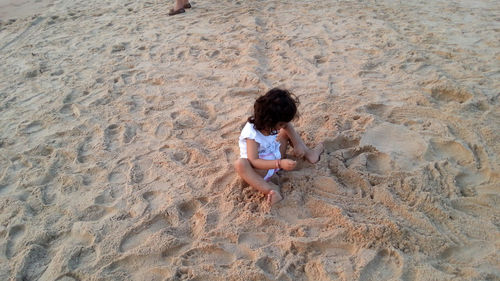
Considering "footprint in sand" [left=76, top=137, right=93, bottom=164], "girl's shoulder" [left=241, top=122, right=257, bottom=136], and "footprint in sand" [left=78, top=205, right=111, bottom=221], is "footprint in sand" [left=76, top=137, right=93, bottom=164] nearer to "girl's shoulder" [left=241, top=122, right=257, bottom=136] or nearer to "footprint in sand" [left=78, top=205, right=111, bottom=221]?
"footprint in sand" [left=78, top=205, right=111, bottom=221]

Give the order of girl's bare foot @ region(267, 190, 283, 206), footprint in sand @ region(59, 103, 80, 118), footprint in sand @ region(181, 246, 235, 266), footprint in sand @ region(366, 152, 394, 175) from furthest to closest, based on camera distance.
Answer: footprint in sand @ region(59, 103, 80, 118), footprint in sand @ region(366, 152, 394, 175), girl's bare foot @ region(267, 190, 283, 206), footprint in sand @ region(181, 246, 235, 266)

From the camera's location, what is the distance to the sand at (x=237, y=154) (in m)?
2.04

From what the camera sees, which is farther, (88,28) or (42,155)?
(88,28)

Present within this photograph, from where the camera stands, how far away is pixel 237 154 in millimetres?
2852

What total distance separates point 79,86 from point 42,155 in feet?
4.17

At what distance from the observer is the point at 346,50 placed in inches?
174

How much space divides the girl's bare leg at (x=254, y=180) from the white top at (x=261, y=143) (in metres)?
0.07

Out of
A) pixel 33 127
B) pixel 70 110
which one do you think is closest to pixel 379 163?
pixel 70 110

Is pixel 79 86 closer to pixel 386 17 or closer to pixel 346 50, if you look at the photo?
pixel 346 50

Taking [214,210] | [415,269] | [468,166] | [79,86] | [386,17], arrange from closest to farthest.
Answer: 1. [415,269]
2. [214,210]
3. [468,166]
4. [79,86]
5. [386,17]

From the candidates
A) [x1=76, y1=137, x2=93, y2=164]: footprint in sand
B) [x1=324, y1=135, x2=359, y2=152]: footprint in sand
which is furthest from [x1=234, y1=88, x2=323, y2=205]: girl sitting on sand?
[x1=76, y1=137, x2=93, y2=164]: footprint in sand

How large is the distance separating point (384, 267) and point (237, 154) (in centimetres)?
131

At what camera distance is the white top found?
240 cm

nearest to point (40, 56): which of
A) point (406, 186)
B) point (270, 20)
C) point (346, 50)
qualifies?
point (270, 20)
